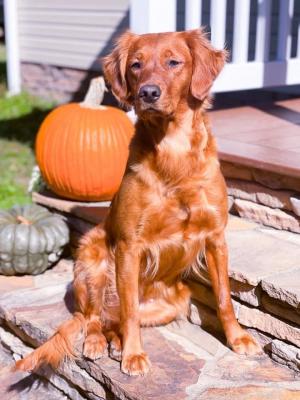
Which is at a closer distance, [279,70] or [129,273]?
[129,273]

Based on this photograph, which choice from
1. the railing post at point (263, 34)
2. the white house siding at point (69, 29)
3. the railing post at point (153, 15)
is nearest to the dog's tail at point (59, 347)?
the railing post at point (153, 15)

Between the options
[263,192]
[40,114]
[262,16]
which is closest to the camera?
[263,192]

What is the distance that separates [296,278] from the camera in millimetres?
2730

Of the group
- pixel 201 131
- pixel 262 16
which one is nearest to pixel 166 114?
pixel 201 131

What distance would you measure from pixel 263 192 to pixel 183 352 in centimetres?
108

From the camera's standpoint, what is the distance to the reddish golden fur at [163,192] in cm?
268

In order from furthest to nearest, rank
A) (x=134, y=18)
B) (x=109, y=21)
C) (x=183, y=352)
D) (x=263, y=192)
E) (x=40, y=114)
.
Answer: (x=40, y=114)
(x=109, y=21)
(x=134, y=18)
(x=263, y=192)
(x=183, y=352)

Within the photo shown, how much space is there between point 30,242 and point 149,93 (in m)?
1.72

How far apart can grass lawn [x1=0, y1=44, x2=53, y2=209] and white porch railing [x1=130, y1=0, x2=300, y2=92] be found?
191 centimetres

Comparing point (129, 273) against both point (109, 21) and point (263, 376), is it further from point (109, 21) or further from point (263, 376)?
point (109, 21)

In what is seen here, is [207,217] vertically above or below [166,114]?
below

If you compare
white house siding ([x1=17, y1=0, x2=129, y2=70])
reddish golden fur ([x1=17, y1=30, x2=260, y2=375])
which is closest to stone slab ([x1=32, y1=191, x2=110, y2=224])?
reddish golden fur ([x1=17, y1=30, x2=260, y2=375])

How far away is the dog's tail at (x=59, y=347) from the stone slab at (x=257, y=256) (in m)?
0.75

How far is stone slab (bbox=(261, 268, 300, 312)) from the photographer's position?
259 cm
